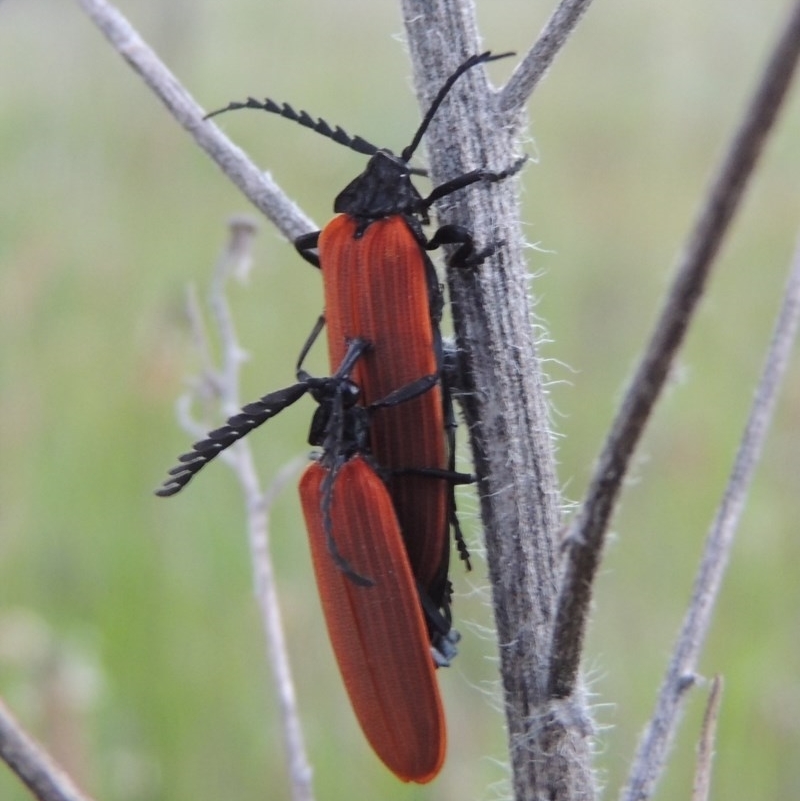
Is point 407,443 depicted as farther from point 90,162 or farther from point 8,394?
point 90,162

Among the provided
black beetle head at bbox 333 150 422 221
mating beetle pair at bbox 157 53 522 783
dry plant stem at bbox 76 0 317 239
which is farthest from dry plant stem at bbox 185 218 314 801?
dry plant stem at bbox 76 0 317 239

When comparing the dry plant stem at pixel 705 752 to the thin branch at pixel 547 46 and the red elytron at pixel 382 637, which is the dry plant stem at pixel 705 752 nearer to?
the red elytron at pixel 382 637

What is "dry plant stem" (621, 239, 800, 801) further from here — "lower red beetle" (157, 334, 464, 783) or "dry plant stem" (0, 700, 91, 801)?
"dry plant stem" (0, 700, 91, 801)

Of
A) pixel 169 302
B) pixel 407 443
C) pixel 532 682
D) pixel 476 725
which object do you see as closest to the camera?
pixel 532 682

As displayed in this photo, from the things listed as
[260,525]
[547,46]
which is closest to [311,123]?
[260,525]

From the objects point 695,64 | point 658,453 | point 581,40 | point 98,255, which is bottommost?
point 658,453

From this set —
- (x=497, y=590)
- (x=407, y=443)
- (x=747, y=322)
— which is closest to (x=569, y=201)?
(x=747, y=322)

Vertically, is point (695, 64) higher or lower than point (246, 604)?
higher

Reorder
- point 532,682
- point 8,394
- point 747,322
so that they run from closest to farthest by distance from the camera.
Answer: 1. point 532,682
2. point 8,394
3. point 747,322

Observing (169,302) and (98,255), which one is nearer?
(169,302)
